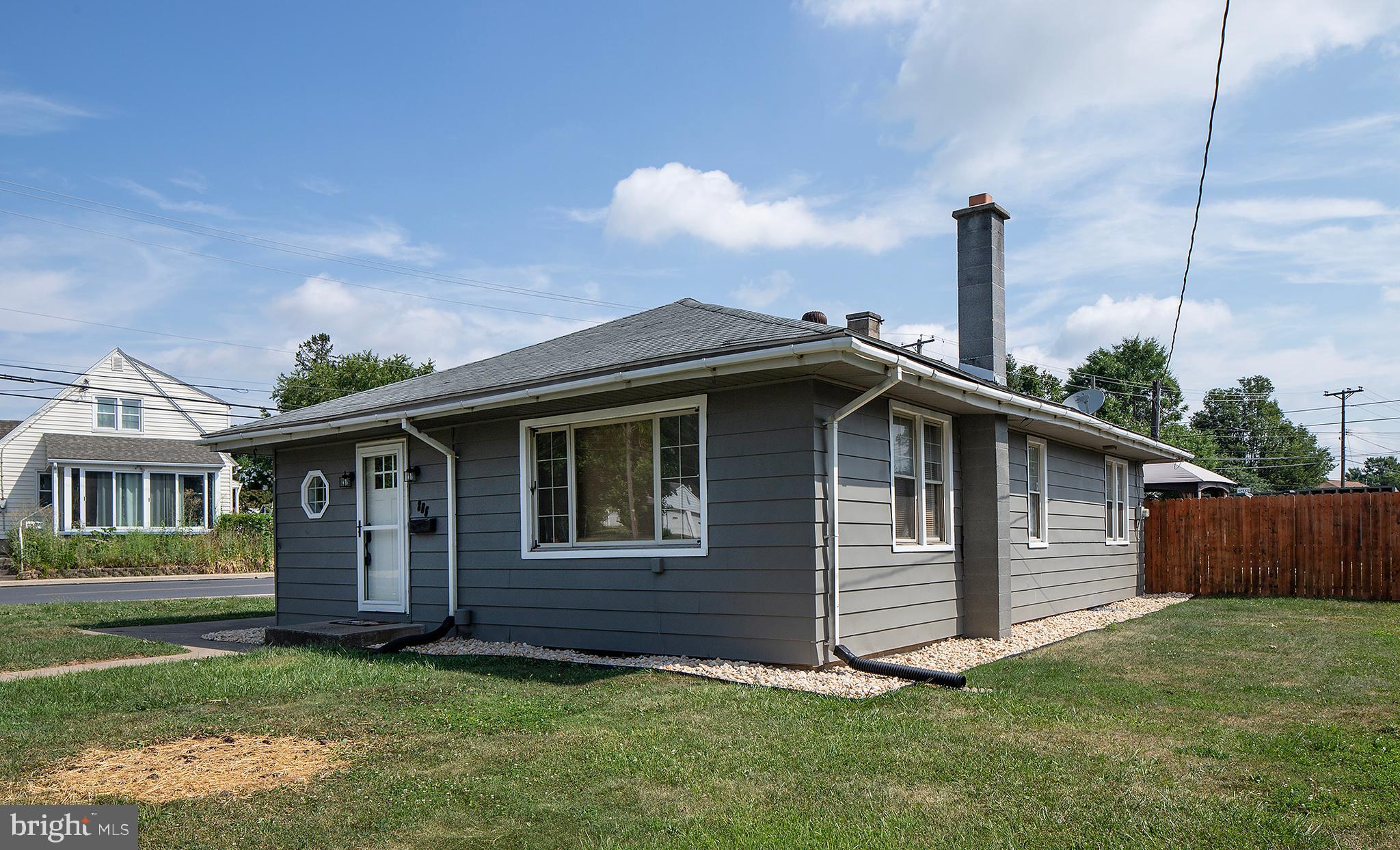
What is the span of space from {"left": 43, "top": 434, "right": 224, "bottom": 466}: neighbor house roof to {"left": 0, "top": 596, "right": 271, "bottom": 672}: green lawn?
13.8 meters

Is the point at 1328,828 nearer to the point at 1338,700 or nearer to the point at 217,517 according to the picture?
the point at 1338,700

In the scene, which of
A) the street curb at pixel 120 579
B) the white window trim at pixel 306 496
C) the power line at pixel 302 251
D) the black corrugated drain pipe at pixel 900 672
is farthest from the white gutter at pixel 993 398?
the street curb at pixel 120 579

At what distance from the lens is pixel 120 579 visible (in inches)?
925

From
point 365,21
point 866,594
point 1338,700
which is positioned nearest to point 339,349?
point 365,21

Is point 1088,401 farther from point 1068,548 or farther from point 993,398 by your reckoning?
point 993,398

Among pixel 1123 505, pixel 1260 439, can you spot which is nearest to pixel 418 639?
pixel 1123 505

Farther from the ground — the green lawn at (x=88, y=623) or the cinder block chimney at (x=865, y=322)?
the cinder block chimney at (x=865, y=322)

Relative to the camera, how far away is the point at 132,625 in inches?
474

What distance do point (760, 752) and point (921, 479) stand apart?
188 inches

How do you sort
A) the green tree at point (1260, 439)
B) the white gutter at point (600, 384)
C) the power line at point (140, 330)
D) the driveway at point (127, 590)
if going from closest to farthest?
1. the white gutter at point (600, 384)
2. the driveway at point (127, 590)
3. the power line at point (140, 330)
4. the green tree at point (1260, 439)

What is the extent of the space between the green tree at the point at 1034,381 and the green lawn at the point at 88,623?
38422 mm

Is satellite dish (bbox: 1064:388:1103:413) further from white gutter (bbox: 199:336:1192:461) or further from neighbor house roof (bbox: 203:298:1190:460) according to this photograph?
white gutter (bbox: 199:336:1192:461)

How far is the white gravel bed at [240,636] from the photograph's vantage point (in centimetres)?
1029

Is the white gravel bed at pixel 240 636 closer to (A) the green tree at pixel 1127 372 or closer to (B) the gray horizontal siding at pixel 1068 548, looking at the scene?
(B) the gray horizontal siding at pixel 1068 548
